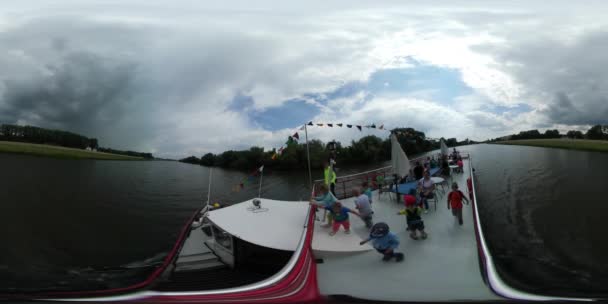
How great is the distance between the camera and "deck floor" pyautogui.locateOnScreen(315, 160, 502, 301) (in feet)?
12.1

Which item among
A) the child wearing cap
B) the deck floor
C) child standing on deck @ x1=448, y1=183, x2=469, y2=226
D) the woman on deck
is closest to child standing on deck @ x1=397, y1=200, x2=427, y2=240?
the child wearing cap

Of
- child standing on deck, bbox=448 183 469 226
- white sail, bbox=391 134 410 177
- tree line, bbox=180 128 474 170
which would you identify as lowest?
child standing on deck, bbox=448 183 469 226

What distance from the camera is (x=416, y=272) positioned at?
418 centimetres

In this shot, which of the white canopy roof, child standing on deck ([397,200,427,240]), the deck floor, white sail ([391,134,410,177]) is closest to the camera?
the deck floor

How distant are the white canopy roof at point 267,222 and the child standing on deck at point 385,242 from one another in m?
1.74

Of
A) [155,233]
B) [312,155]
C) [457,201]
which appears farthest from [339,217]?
[312,155]

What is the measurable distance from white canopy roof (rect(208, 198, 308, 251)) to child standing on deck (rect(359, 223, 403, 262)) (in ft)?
5.69

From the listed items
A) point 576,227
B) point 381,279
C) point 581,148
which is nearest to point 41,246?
point 381,279

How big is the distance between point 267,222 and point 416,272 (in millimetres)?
3763

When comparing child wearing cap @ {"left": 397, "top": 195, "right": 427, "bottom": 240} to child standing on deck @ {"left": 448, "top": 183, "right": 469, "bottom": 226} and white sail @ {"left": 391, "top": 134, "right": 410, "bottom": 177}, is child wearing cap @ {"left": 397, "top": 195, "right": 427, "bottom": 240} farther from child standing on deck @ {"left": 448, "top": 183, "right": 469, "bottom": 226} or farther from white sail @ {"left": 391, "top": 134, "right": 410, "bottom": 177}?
white sail @ {"left": 391, "top": 134, "right": 410, "bottom": 177}

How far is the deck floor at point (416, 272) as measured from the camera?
370 centimetres

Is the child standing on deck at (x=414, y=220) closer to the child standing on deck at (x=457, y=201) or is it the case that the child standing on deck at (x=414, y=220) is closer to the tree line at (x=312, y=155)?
the child standing on deck at (x=457, y=201)

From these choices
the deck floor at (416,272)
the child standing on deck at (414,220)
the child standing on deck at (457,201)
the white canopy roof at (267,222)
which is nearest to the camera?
the deck floor at (416,272)

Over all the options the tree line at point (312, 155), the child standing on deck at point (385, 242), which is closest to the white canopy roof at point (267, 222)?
the child standing on deck at point (385, 242)
